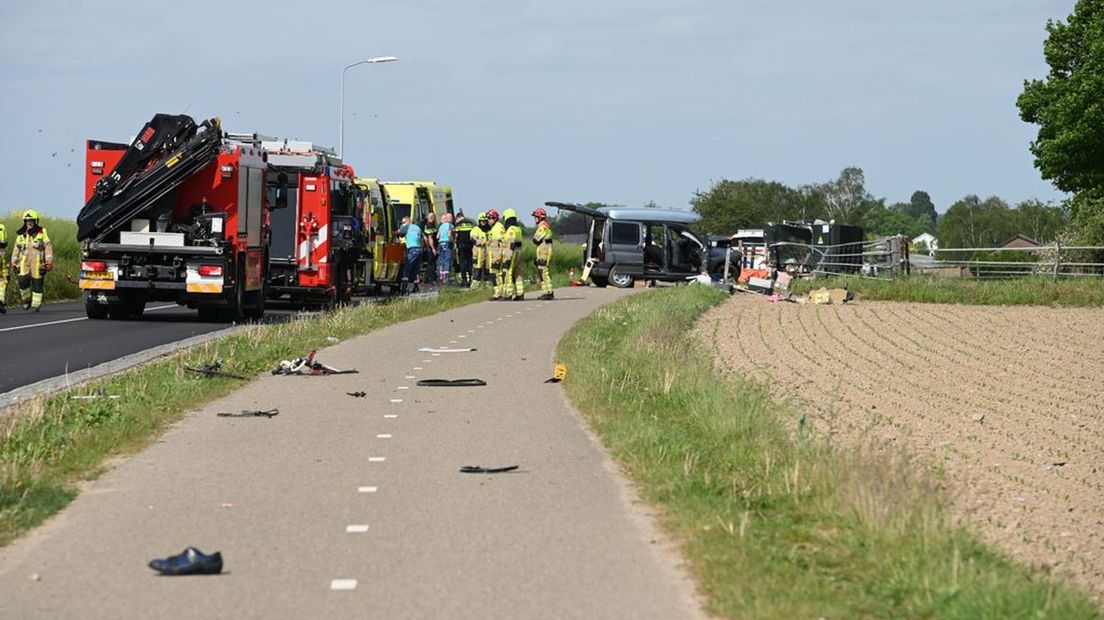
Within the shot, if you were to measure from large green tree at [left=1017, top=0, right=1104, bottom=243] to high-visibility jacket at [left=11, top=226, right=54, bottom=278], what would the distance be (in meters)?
Result: 39.9

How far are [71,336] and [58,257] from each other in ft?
62.6

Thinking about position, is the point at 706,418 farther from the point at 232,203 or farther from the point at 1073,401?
the point at 232,203

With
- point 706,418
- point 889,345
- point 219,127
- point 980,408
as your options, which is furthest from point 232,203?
point 706,418

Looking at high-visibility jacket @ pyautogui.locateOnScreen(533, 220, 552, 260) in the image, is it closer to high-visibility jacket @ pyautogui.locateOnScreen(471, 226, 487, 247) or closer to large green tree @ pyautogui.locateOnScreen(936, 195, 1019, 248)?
high-visibility jacket @ pyautogui.locateOnScreen(471, 226, 487, 247)

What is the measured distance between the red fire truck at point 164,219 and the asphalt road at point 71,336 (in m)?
0.60

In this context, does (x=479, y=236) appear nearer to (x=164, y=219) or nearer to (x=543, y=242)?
(x=543, y=242)

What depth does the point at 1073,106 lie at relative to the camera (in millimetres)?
59188

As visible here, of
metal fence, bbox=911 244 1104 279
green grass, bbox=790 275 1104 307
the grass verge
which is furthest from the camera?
metal fence, bbox=911 244 1104 279

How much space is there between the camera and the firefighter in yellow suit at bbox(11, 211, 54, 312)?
29141mm

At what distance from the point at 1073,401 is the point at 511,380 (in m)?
6.67

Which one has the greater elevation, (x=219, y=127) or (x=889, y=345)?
(x=219, y=127)

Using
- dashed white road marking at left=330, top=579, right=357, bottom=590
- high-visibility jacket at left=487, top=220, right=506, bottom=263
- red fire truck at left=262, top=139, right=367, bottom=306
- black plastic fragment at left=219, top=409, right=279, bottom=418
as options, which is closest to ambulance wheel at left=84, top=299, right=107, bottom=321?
red fire truck at left=262, top=139, right=367, bottom=306

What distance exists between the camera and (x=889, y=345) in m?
26.8

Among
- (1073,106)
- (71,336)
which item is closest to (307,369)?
(71,336)
